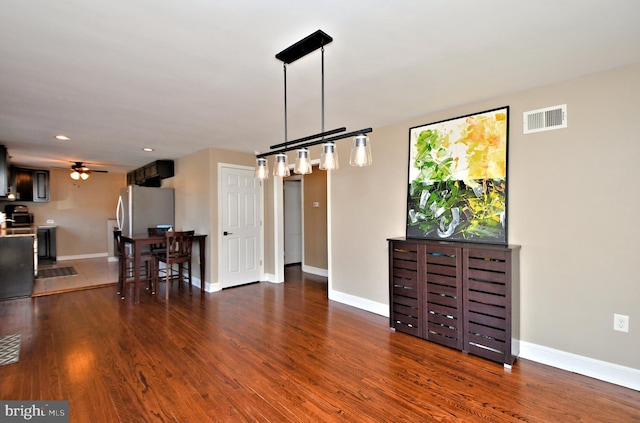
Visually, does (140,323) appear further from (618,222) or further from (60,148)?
(618,222)

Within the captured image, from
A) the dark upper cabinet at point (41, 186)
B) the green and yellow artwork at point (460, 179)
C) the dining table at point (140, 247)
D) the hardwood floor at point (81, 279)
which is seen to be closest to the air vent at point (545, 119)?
the green and yellow artwork at point (460, 179)

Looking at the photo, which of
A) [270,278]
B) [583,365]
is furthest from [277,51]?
[270,278]

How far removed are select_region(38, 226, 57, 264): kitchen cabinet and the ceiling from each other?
5390 mm

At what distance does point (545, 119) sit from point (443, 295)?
1.81 m

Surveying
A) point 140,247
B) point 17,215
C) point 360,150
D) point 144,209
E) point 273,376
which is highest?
point 360,150

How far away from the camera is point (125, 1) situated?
5.05ft

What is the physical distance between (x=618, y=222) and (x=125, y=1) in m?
3.54

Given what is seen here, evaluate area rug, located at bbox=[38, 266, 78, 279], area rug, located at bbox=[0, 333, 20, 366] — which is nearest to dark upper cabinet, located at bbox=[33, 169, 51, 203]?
area rug, located at bbox=[38, 266, 78, 279]

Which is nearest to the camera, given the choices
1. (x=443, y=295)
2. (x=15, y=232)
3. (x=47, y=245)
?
(x=443, y=295)

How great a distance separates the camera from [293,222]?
23.8ft

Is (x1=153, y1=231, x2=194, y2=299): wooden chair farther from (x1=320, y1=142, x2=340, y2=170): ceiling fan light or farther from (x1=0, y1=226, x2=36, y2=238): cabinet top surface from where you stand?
(x1=320, y1=142, x2=340, y2=170): ceiling fan light

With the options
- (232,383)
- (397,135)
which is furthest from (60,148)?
(397,135)

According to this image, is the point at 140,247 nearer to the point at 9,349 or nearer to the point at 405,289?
the point at 9,349

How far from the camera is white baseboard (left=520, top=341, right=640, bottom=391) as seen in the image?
228 centimetres
